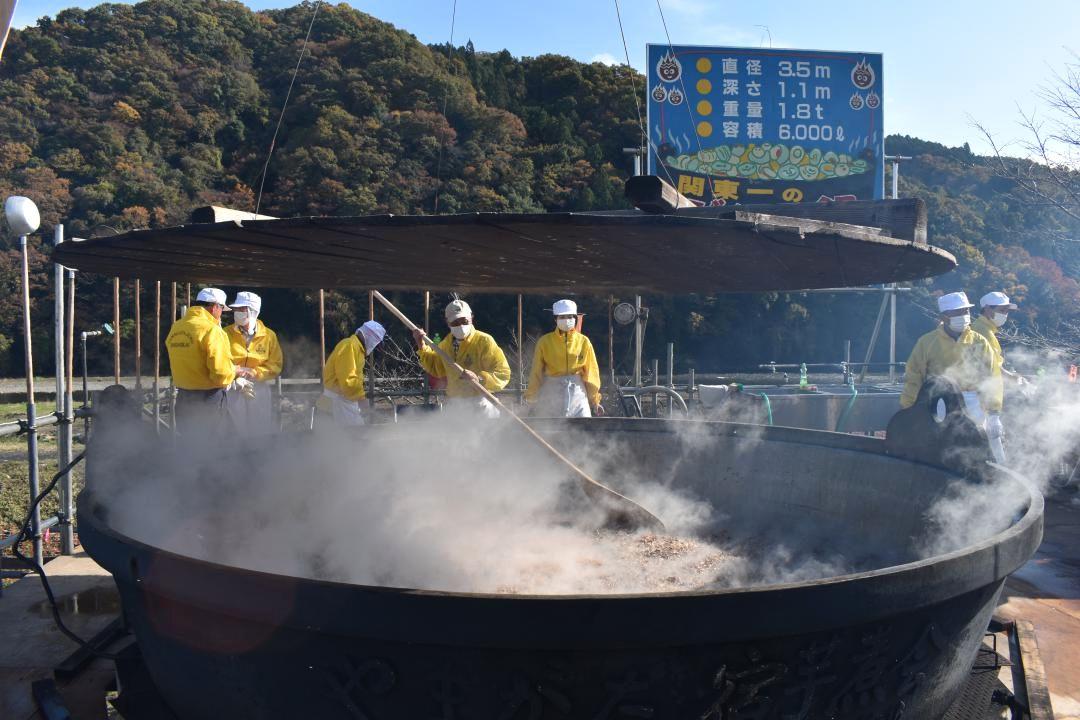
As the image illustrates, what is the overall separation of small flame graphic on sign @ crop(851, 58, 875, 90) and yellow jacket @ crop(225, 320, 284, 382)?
346 inches

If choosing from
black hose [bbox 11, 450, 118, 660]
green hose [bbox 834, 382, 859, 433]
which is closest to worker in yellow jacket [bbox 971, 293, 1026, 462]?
green hose [bbox 834, 382, 859, 433]

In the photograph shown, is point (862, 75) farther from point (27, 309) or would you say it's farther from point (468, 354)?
point (27, 309)

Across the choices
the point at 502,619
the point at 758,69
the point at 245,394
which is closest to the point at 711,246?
the point at 502,619

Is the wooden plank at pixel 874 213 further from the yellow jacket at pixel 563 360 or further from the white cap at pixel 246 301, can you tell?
the white cap at pixel 246 301

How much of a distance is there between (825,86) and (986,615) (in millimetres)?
A: 9709

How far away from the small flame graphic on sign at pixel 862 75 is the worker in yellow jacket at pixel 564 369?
22.7 ft

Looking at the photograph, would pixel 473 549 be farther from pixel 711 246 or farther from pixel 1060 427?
pixel 1060 427

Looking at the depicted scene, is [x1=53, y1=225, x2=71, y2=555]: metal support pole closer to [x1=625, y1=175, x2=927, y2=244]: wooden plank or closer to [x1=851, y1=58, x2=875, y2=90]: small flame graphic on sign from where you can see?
[x1=625, y1=175, x2=927, y2=244]: wooden plank

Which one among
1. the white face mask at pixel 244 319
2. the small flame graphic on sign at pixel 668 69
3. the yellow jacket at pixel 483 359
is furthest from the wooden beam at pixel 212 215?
the small flame graphic on sign at pixel 668 69

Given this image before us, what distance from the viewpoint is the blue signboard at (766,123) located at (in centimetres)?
955

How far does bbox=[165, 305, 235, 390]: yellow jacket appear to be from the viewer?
5.12 m

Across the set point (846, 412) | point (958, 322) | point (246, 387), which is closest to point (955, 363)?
point (958, 322)

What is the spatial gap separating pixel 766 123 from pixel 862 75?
5.39 ft

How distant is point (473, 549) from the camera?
113 inches
